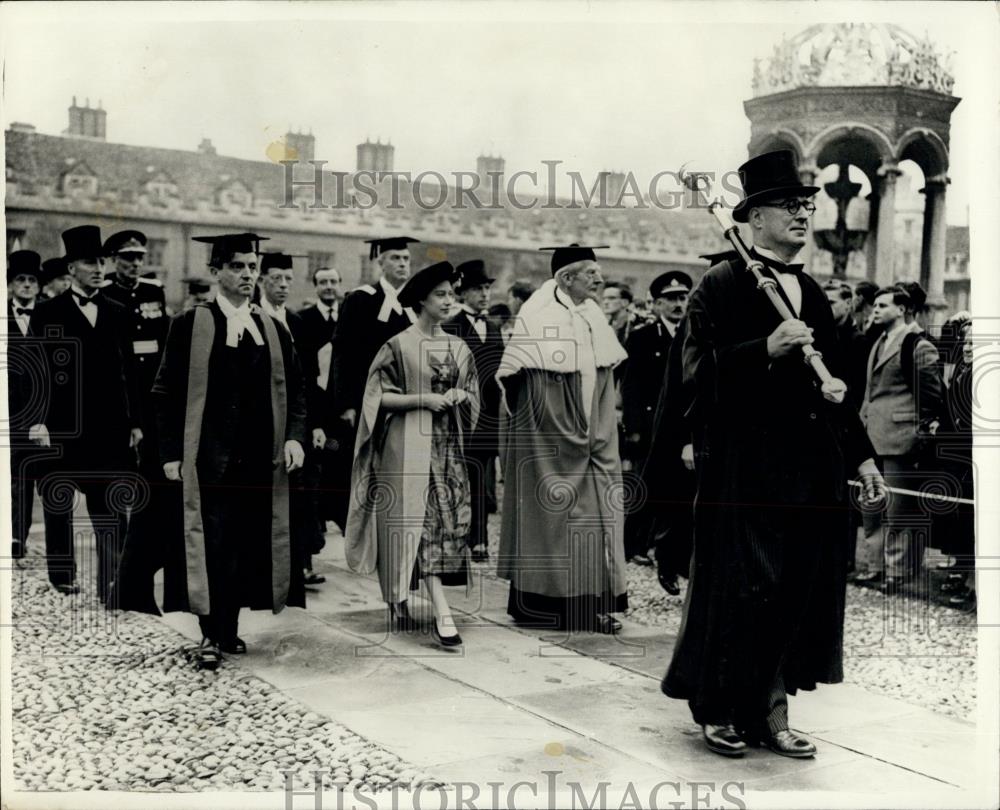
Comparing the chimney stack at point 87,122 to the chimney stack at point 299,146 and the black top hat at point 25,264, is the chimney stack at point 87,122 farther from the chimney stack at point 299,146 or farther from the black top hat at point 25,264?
the black top hat at point 25,264

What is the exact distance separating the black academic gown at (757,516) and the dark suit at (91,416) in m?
3.50

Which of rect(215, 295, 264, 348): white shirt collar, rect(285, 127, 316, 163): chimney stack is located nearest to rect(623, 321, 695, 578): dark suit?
rect(285, 127, 316, 163): chimney stack

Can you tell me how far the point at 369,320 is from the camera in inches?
282

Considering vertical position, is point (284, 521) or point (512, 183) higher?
point (512, 183)

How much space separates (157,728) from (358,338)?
2767 mm

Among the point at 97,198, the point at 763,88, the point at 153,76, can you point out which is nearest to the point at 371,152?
the point at 153,76

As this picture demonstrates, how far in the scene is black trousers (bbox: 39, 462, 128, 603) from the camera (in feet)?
22.2

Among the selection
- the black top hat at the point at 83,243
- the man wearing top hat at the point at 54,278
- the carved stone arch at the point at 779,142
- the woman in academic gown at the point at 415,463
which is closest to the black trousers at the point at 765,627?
the woman in academic gown at the point at 415,463

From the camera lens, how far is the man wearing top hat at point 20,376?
583 centimetres

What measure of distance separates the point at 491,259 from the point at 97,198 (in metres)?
3.02

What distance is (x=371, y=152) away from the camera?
6340mm

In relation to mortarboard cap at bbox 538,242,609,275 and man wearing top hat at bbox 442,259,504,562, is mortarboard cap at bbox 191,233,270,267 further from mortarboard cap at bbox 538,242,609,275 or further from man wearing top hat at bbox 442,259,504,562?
man wearing top hat at bbox 442,259,504,562

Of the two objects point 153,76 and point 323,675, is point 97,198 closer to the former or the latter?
point 153,76

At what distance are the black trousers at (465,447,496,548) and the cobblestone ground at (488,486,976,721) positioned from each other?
1182 millimetres
